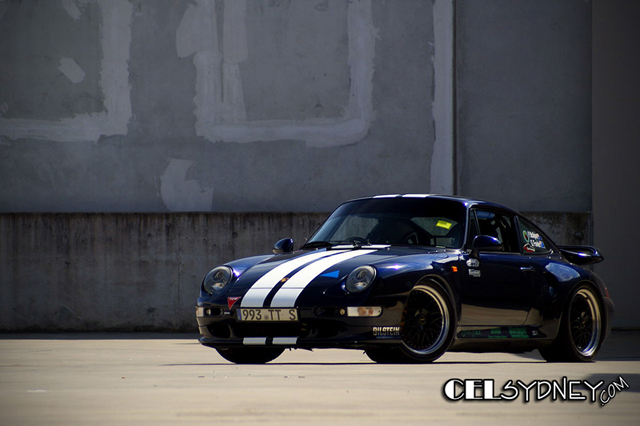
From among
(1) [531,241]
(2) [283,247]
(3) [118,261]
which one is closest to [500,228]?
(1) [531,241]


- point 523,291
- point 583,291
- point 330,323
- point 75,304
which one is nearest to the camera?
point 330,323

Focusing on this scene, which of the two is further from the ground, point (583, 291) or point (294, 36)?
point (294, 36)

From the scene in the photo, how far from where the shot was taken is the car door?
23.7ft

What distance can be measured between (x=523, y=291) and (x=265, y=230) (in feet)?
21.5

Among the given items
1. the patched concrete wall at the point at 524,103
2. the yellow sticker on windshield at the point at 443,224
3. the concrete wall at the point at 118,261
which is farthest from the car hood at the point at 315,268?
the patched concrete wall at the point at 524,103

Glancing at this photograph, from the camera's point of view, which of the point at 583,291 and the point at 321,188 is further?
the point at 321,188

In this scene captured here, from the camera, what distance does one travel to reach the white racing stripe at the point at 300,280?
21.7ft

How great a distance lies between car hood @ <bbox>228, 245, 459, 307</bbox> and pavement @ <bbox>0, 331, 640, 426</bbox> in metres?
0.55

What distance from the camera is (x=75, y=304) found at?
44.8 ft

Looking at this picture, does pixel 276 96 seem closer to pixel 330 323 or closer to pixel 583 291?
pixel 583 291

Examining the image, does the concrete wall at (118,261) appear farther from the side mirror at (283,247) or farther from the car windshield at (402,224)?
the car windshield at (402,224)

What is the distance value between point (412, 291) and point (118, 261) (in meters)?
7.81

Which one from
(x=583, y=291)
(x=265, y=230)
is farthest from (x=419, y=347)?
(x=265, y=230)

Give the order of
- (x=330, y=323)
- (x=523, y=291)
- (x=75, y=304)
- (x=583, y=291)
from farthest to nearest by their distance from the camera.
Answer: (x=75, y=304)
(x=583, y=291)
(x=523, y=291)
(x=330, y=323)
